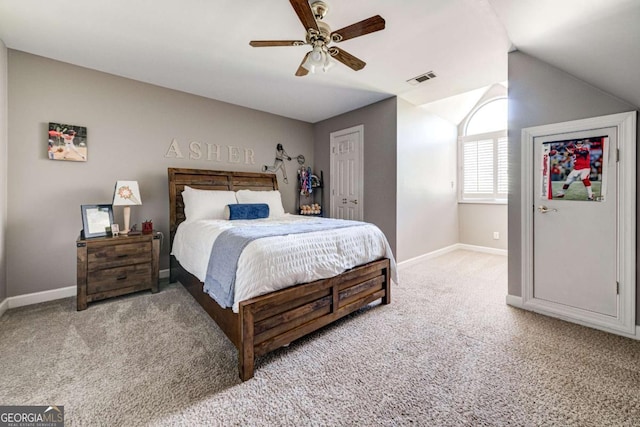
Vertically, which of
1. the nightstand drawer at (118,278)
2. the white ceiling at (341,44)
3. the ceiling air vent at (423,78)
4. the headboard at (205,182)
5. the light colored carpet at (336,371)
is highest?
the ceiling air vent at (423,78)

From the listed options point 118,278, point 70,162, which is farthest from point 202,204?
point 70,162

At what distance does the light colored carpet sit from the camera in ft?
4.50

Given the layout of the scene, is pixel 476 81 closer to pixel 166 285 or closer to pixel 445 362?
pixel 445 362

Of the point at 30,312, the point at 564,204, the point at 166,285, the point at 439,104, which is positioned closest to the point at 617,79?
the point at 564,204

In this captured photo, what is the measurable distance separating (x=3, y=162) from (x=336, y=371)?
12.0 ft

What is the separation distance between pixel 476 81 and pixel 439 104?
3.89 feet

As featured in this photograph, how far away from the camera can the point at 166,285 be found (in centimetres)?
332

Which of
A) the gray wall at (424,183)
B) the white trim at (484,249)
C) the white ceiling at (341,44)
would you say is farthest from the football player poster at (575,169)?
the white trim at (484,249)

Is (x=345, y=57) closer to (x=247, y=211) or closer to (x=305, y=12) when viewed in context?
(x=305, y=12)

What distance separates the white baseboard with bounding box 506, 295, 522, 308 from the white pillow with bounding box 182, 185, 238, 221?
3.44m

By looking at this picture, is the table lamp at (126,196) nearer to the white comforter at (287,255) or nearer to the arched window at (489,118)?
the white comforter at (287,255)

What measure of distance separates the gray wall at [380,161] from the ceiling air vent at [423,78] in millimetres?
513

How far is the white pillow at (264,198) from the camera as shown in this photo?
3.73m

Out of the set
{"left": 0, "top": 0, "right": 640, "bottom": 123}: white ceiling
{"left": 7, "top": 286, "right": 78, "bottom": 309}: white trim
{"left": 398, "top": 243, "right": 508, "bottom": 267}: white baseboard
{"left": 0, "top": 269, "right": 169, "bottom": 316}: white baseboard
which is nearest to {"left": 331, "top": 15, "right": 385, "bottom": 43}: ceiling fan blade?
{"left": 0, "top": 0, "right": 640, "bottom": 123}: white ceiling
